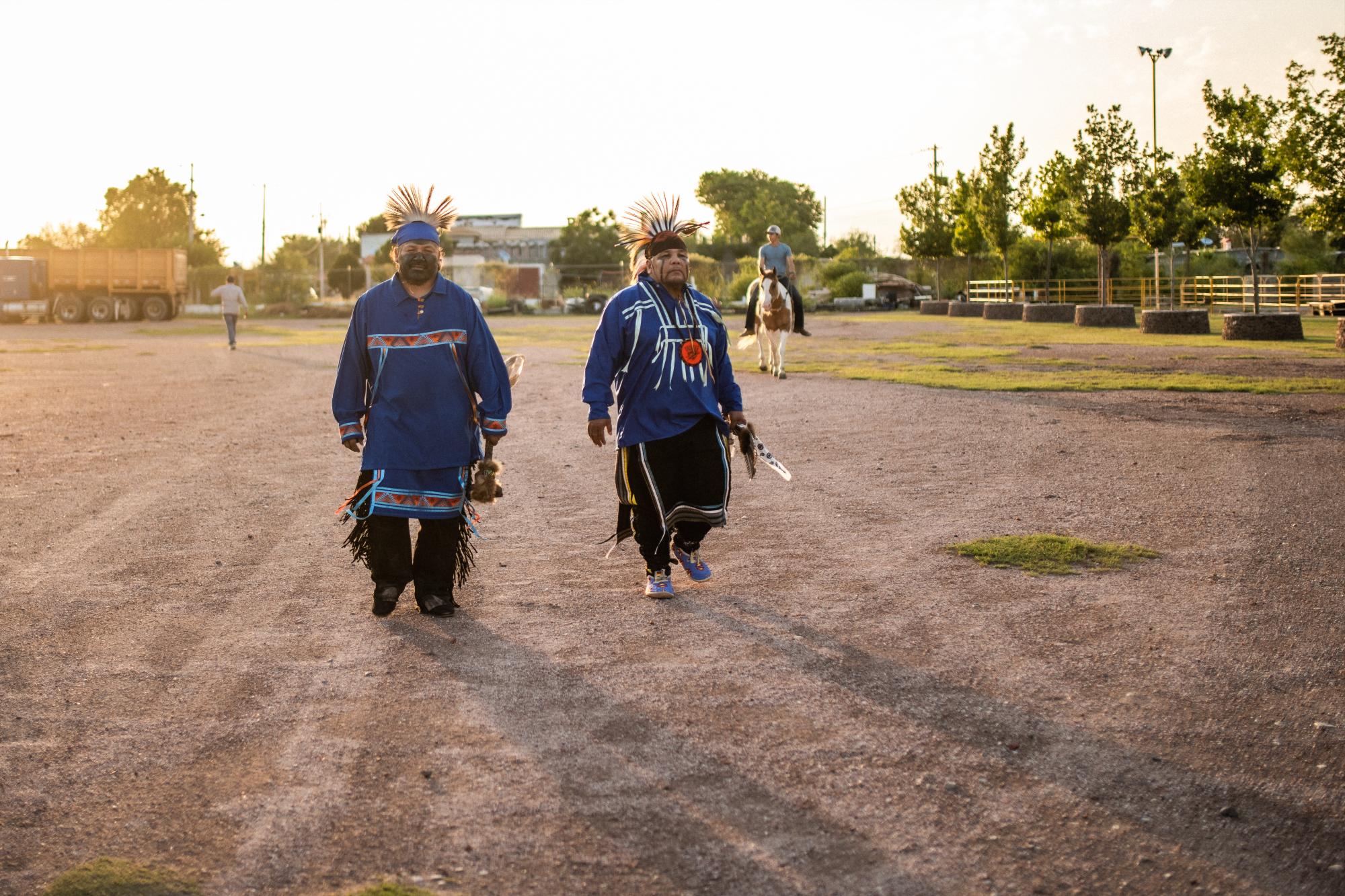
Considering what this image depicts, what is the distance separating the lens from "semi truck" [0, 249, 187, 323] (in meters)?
55.5

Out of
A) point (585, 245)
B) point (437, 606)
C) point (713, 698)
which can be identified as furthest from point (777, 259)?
point (585, 245)

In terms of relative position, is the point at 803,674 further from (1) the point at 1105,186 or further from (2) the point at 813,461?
(1) the point at 1105,186

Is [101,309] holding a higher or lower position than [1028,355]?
higher

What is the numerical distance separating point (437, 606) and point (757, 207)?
110853 millimetres

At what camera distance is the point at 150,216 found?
94.4m

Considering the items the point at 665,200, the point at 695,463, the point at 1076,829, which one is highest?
the point at 665,200

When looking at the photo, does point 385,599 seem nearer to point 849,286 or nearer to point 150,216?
point 849,286

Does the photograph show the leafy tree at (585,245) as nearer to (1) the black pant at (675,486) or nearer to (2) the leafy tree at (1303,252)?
(2) the leafy tree at (1303,252)

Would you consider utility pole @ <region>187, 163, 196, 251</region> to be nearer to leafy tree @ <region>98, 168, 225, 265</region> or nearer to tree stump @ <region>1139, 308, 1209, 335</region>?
leafy tree @ <region>98, 168, 225, 265</region>

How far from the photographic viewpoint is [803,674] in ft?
16.8

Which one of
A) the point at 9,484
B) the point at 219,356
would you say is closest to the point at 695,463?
the point at 9,484

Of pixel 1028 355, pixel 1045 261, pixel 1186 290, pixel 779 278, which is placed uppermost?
pixel 1045 261

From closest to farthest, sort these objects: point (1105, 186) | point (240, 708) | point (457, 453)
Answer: point (240, 708) → point (457, 453) → point (1105, 186)

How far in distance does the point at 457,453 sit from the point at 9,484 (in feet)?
18.4
